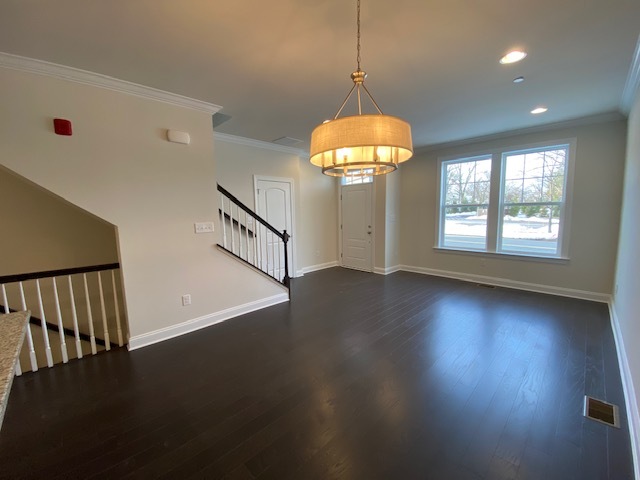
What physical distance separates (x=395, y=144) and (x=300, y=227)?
4.43m

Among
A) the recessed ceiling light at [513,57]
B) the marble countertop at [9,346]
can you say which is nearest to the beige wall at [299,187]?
the marble countertop at [9,346]

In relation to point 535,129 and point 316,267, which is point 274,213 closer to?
point 316,267

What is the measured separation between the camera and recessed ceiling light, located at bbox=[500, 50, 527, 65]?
7.30ft

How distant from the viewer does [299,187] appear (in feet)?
18.9

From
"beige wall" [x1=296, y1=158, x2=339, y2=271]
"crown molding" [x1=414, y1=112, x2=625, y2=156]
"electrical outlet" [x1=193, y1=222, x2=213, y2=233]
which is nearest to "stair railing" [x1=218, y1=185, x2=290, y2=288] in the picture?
"electrical outlet" [x1=193, y1=222, x2=213, y2=233]

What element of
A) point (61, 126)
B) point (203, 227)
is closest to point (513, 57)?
point (203, 227)

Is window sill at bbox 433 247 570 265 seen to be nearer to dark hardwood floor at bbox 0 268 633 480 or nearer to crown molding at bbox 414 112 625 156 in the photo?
dark hardwood floor at bbox 0 268 633 480

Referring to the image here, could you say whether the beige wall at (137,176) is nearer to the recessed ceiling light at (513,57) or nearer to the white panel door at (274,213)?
the white panel door at (274,213)

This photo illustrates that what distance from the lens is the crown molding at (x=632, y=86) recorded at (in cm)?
230

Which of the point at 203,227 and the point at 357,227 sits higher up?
the point at 203,227

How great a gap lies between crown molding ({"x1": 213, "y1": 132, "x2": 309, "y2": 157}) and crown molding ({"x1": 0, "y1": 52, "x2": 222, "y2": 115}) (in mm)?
1284

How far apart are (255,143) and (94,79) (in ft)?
8.42

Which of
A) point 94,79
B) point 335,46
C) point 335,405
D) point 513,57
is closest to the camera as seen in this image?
point 335,405

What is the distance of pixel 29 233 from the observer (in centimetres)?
339
